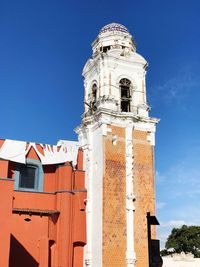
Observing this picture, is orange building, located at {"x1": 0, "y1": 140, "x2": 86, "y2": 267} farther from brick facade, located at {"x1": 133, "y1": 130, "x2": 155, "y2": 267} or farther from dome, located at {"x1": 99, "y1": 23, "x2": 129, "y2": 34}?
dome, located at {"x1": 99, "y1": 23, "x2": 129, "y2": 34}

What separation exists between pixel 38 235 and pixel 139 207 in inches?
244

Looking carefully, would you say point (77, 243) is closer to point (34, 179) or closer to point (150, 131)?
point (34, 179)

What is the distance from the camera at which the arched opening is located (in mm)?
27914

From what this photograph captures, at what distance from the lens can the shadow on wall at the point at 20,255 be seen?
22.3m

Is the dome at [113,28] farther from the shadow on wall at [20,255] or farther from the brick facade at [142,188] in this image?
the shadow on wall at [20,255]

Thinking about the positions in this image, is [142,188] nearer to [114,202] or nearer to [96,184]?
[114,202]

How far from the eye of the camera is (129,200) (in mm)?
24766

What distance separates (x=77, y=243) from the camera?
24.8m

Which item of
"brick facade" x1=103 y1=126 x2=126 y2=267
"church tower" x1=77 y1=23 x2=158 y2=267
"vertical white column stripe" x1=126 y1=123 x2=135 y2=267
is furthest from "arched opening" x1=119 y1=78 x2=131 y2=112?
"brick facade" x1=103 y1=126 x2=126 y2=267

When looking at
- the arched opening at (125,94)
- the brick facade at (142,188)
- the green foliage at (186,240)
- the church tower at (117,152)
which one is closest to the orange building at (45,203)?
the church tower at (117,152)

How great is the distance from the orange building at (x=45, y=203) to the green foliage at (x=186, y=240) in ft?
114

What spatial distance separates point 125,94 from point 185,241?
34706mm

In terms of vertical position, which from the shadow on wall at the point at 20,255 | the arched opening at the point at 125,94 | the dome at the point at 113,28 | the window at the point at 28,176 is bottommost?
the shadow on wall at the point at 20,255

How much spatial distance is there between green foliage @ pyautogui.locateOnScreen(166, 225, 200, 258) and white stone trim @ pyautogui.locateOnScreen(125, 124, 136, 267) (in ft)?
112
